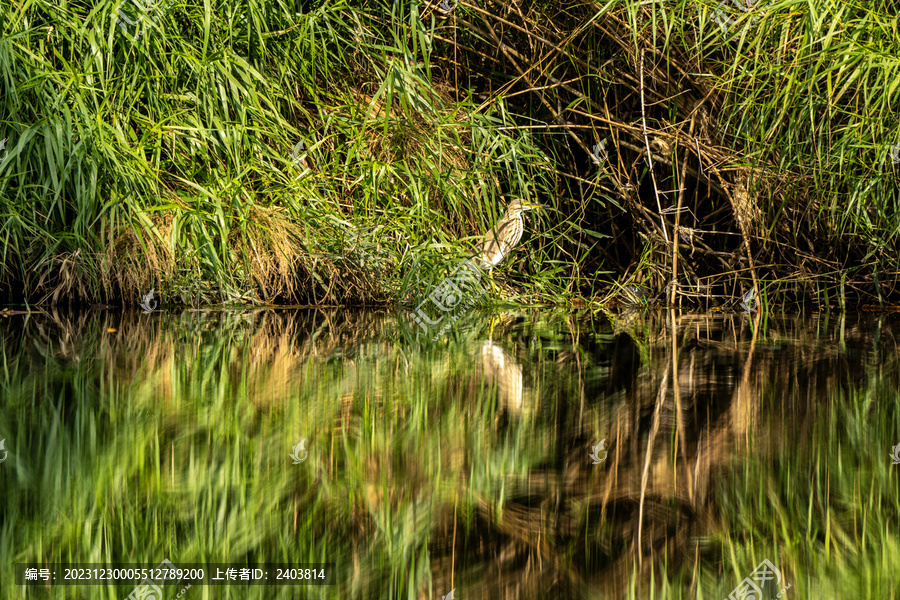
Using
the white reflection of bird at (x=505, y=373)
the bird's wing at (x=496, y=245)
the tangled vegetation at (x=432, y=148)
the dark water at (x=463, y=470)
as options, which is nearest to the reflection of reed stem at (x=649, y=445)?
the dark water at (x=463, y=470)

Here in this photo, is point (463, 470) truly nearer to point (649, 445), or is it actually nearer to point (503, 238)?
point (649, 445)

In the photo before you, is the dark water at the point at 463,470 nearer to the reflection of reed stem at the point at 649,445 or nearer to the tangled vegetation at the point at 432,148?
the reflection of reed stem at the point at 649,445

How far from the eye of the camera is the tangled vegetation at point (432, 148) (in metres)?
3.72

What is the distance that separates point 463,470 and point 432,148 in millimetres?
2967

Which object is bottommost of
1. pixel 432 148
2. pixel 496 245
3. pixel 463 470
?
pixel 463 470

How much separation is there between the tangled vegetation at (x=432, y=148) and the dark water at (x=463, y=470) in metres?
1.18

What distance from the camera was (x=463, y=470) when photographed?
1.50 metres

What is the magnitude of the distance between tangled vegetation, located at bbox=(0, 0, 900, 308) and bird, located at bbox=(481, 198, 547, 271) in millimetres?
134

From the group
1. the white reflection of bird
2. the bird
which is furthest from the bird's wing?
the white reflection of bird

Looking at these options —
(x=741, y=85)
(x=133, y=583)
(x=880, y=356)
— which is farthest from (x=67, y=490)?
(x=741, y=85)

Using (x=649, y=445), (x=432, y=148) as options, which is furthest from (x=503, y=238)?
(x=649, y=445)

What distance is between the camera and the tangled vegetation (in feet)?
12.2

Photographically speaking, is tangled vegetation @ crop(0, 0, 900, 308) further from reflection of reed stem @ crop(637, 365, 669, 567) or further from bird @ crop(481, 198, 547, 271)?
reflection of reed stem @ crop(637, 365, 669, 567)

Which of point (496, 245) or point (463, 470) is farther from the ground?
point (496, 245)
